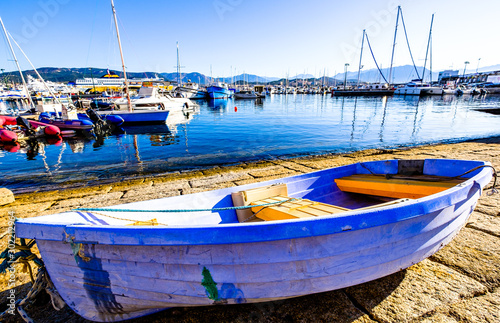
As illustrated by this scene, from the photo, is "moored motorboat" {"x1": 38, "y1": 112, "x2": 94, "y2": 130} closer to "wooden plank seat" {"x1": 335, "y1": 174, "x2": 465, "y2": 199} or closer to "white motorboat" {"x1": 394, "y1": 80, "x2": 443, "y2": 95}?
"wooden plank seat" {"x1": 335, "y1": 174, "x2": 465, "y2": 199}

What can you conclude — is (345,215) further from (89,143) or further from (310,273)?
(89,143)

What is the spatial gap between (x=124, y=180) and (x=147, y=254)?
6438 millimetres

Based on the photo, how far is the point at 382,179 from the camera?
3836 millimetres

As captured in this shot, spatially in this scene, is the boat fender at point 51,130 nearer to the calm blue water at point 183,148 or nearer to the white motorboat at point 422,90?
the calm blue water at point 183,148

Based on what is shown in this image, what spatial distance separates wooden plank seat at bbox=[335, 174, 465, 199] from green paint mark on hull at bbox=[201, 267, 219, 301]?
9.27 feet

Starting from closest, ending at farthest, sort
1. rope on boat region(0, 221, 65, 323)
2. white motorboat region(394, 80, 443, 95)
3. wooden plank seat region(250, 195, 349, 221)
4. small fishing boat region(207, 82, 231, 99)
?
rope on boat region(0, 221, 65, 323) → wooden plank seat region(250, 195, 349, 221) → small fishing boat region(207, 82, 231, 99) → white motorboat region(394, 80, 443, 95)

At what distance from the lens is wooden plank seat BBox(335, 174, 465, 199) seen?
3.32 metres

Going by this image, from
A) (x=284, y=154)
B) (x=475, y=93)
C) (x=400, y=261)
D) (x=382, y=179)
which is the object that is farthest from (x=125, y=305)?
(x=475, y=93)

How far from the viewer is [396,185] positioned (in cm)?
356

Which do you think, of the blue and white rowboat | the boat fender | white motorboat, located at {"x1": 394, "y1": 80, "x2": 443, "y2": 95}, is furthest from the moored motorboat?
white motorboat, located at {"x1": 394, "y1": 80, "x2": 443, "y2": 95}

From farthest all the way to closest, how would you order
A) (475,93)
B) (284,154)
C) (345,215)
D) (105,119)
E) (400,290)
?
(475,93) → (105,119) → (284,154) → (400,290) → (345,215)

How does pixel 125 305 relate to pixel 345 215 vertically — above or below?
below

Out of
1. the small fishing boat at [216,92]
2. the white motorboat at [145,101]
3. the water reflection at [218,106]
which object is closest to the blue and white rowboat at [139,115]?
the white motorboat at [145,101]

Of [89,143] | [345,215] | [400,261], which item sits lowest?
[89,143]
